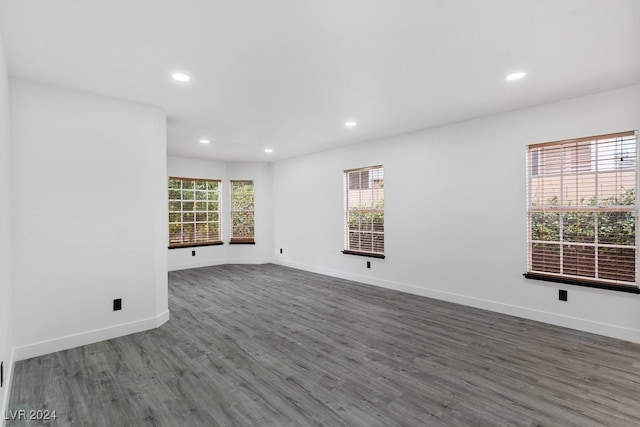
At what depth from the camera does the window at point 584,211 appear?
10.9 feet

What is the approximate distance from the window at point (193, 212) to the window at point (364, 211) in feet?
11.8

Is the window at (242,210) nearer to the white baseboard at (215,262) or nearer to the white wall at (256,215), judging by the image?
the white wall at (256,215)

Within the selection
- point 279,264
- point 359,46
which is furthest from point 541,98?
point 279,264

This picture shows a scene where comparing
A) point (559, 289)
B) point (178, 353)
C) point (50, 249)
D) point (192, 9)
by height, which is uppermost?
point (192, 9)

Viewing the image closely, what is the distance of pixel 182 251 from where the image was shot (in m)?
7.33

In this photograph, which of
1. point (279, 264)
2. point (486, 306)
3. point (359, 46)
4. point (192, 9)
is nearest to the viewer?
point (192, 9)

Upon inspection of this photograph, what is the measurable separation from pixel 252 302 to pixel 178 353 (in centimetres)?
170

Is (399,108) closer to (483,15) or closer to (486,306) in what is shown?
(483,15)

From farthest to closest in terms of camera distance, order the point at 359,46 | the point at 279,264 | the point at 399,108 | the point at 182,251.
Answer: the point at 279,264
the point at 182,251
the point at 399,108
the point at 359,46

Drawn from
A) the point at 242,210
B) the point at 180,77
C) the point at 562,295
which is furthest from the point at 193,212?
the point at 562,295

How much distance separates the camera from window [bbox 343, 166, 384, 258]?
5.69 m

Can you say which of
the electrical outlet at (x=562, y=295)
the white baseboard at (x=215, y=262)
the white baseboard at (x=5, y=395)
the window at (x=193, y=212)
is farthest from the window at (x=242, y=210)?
the electrical outlet at (x=562, y=295)

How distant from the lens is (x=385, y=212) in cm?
552

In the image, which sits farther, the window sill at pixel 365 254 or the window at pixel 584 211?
the window sill at pixel 365 254
